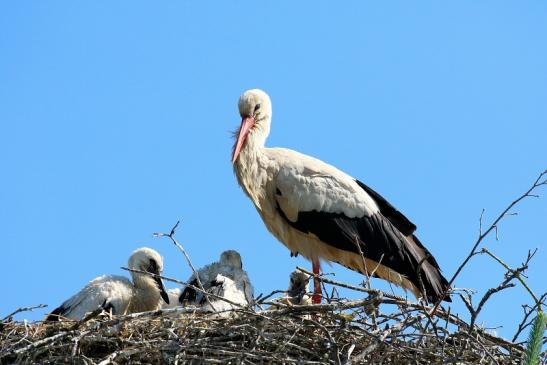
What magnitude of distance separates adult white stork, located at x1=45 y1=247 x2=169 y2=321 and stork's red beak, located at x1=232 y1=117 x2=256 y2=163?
1.07 meters

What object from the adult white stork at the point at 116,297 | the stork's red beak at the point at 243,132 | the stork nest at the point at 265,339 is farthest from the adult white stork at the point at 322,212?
the stork nest at the point at 265,339

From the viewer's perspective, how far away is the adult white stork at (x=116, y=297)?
6223mm

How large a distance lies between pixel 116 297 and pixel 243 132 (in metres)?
1.55

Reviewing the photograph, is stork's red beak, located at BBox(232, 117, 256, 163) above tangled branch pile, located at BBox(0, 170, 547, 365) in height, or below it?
above

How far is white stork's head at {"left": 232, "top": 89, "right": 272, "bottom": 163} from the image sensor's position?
23.4 feet

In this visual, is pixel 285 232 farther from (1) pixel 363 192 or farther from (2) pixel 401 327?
(2) pixel 401 327

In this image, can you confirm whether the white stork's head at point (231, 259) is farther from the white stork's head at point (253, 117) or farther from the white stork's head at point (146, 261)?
the white stork's head at point (253, 117)

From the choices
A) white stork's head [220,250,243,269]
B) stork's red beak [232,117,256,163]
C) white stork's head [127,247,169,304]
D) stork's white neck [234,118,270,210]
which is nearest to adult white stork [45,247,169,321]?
white stork's head [127,247,169,304]

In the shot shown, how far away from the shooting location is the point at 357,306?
4625 millimetres

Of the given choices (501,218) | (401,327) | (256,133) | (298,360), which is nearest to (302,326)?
(298,360)

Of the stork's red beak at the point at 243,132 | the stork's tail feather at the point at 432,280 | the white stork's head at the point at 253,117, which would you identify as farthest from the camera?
the white stork's head at the point at 253,117

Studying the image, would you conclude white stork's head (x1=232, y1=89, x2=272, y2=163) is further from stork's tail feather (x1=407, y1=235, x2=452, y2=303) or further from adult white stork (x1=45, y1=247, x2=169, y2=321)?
stork's tail feather (x1=407, y1=235, x2=452, y2=303)

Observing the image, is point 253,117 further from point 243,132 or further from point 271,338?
point 271,338

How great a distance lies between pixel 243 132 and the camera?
23.3ft
